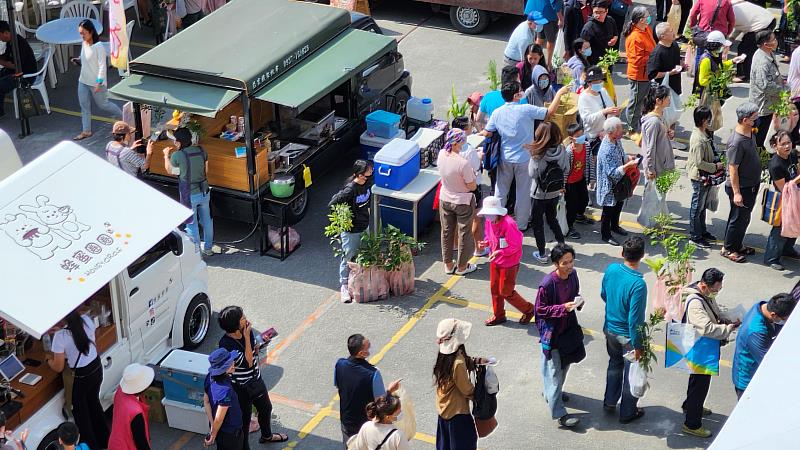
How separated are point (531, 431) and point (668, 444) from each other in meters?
1.22

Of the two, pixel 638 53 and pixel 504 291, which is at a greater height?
pixel 638 53

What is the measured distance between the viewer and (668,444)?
33.7ft

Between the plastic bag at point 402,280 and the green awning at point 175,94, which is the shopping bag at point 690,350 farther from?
the green awning at point 175,94

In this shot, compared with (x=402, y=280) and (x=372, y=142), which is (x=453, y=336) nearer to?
(x=402, y=280)

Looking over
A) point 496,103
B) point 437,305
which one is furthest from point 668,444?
point 496,103

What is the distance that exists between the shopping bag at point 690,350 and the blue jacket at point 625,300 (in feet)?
0.93

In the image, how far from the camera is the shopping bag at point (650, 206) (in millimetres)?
13531

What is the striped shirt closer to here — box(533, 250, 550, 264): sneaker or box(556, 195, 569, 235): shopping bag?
box(533, 250, 550, 264): sneaker

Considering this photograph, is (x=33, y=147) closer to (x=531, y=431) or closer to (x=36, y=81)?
(x=36, y=81)

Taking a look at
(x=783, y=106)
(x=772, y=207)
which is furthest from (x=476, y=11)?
(x=772, y=207)

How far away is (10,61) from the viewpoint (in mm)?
16781

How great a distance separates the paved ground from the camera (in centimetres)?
1051

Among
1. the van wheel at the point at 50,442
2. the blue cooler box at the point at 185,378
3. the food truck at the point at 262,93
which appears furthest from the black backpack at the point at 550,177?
the van wheel at the point at 50,442

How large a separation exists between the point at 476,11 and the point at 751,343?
36.7 ft
